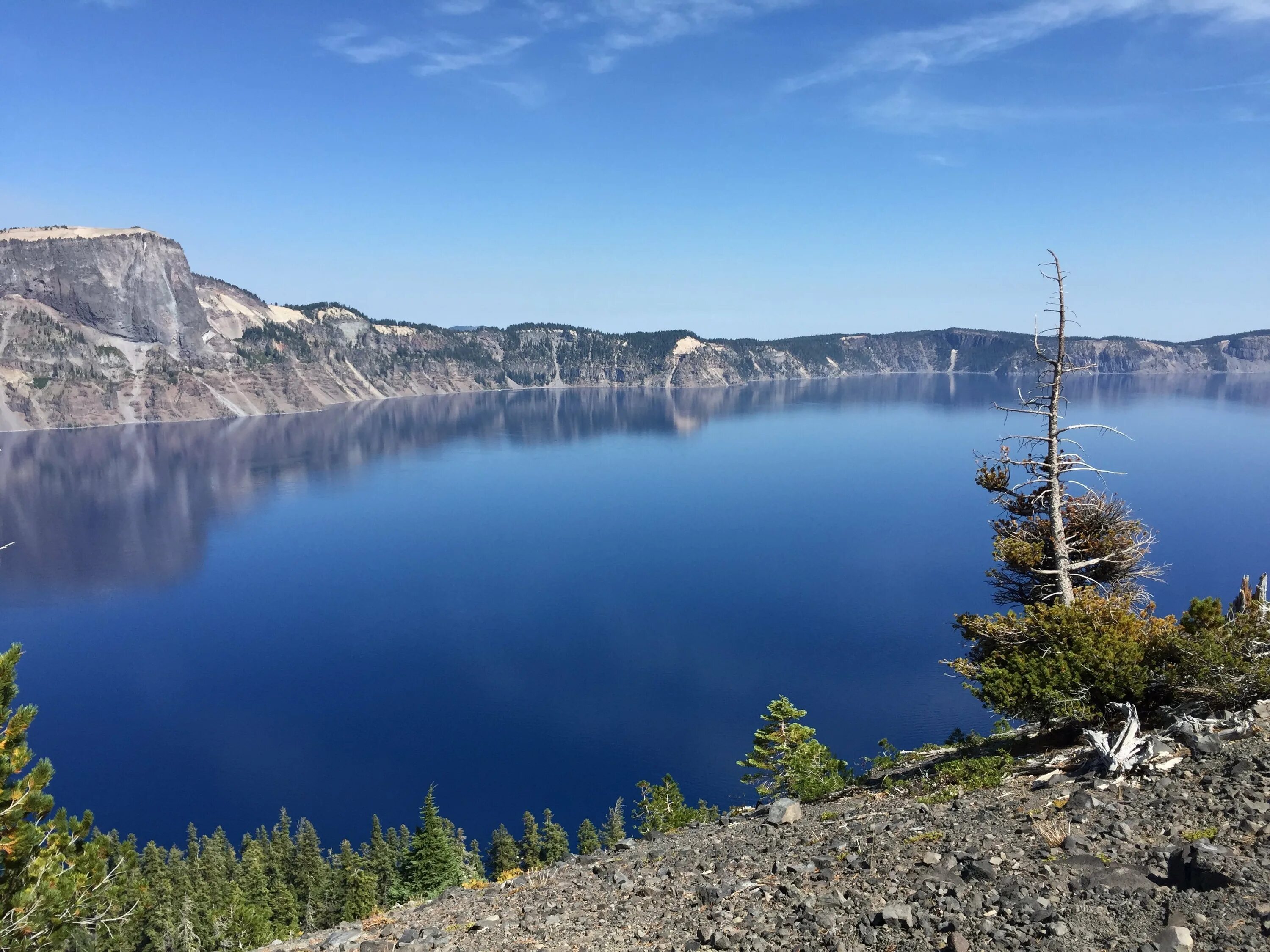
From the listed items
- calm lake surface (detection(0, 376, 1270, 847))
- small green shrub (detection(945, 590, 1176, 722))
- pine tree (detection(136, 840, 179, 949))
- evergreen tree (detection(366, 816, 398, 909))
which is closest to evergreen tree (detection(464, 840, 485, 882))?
calm lake surface (detection(0, 376, 1270, 847))

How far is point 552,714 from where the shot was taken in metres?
68.8

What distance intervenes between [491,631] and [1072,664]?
75.0 meters

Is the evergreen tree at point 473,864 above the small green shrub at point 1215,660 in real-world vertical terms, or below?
below

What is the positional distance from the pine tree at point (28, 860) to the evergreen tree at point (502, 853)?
37.6 meters

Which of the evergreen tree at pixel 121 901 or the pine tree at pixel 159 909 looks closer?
the evergreen tree at pixel 121 901

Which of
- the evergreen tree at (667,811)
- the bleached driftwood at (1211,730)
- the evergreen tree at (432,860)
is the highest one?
the bleached driftwood at (1211,730)

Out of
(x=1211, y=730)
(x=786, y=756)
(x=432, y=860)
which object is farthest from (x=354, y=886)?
(x=1211, y=730)

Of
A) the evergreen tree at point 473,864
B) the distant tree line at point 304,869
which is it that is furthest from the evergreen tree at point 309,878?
the evergreen tree at point 473,864

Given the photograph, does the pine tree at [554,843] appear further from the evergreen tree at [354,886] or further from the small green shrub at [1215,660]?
the small green shrub at [1215,660]

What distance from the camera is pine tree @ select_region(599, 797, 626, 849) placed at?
51750 mm

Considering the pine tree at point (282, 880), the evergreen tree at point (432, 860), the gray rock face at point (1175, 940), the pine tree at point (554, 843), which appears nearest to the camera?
the gray rock face at point (1175, 940)

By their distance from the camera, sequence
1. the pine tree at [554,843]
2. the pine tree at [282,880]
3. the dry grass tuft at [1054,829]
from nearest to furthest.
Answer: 1. the dry grass tuft at [1054,829]
2. the pine tree at [282,880]
3. the pine tree at [554,843]

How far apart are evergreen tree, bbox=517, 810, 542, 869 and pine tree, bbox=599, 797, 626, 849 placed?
4.30 metres

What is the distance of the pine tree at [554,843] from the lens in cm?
4962
